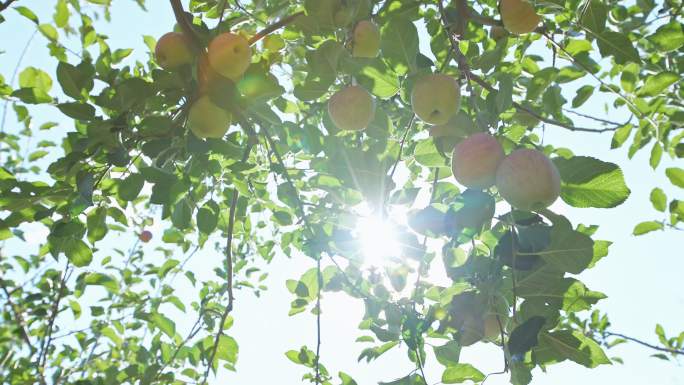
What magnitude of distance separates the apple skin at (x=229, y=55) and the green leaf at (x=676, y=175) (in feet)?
7.66

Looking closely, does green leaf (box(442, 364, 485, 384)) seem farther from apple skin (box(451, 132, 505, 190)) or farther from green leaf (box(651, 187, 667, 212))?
green leaf (box(651, 187, 667, 212))

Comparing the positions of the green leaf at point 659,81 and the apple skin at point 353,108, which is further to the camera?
the green leaf at point 659,81

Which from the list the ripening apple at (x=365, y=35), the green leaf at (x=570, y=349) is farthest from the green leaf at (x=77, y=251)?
the green leaf at (x=570, y=349)

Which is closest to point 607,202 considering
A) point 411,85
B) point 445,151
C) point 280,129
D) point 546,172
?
point 546,172

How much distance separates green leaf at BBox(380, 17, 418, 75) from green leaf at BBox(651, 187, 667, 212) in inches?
98.1

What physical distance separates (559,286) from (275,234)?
330cm

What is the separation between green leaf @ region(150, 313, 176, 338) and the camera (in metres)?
3.06

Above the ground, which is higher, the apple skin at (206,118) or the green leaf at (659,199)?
the green leaf at (659,199)

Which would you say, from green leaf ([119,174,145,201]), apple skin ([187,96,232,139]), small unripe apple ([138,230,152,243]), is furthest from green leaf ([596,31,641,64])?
small unripe apple ([138,230,152,243])

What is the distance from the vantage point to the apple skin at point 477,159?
1.44m

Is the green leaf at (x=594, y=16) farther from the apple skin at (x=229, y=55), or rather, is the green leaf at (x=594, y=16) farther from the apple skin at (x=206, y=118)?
the apple skin at (x=206, y=118)

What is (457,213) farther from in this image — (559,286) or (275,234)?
(275,234)

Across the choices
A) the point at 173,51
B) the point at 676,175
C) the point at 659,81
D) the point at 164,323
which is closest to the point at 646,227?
the point at 676,175

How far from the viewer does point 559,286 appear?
1482 millimetres
